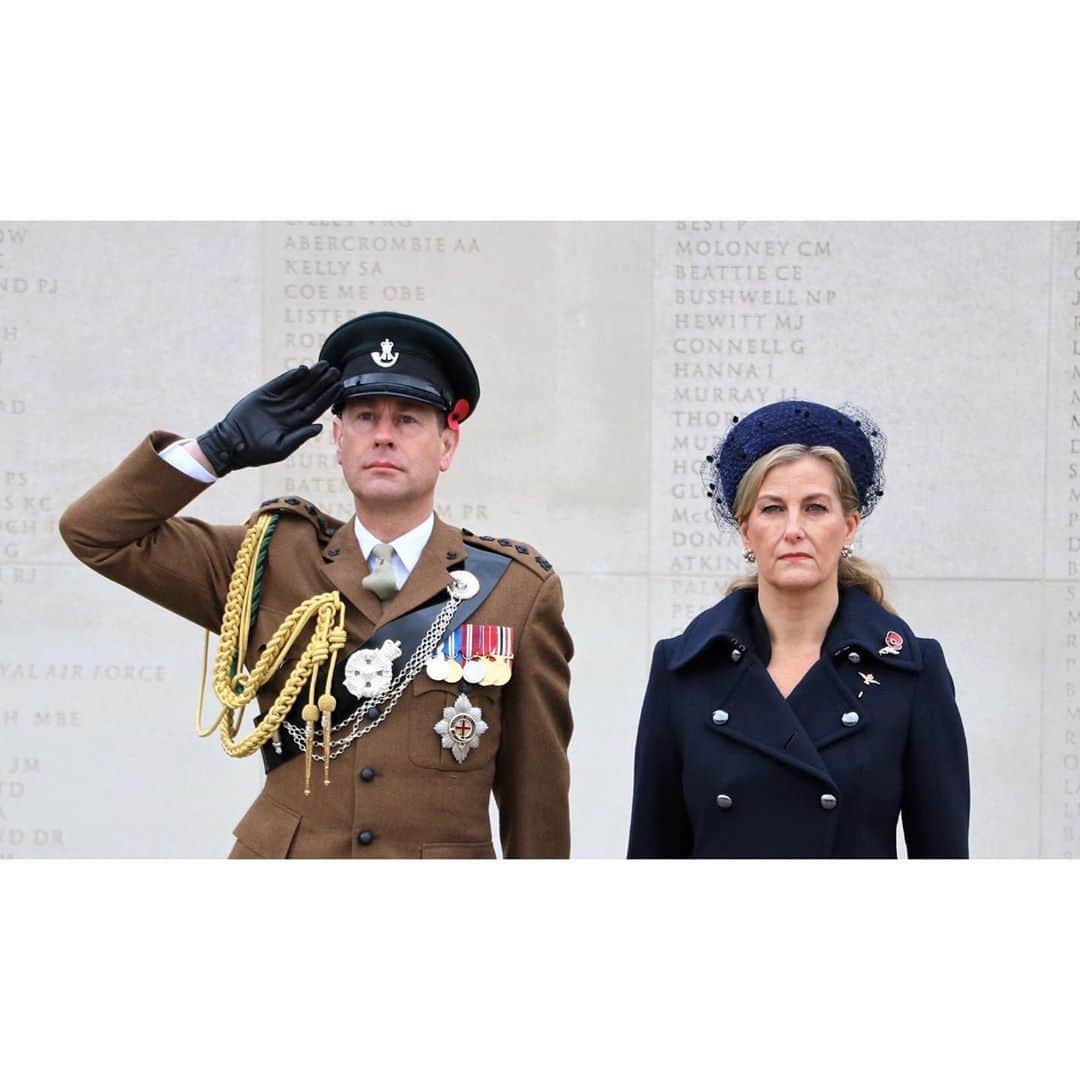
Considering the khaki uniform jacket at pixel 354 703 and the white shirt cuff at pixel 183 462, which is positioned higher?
the white shirt cuff at pixel 183 462

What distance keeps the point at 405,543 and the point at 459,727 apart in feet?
1.57

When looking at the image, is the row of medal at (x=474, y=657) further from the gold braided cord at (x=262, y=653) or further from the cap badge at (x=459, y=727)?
the gold braided cord at (x=262, y=653)

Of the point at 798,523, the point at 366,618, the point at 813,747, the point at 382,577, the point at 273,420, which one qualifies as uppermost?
the point at 273,420

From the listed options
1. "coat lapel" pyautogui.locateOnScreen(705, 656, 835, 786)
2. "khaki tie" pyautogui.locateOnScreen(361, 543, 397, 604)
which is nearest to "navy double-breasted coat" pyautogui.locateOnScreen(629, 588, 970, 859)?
"coat lapel" pyautogui.locateOnScreen(705, 656, 835, 786)

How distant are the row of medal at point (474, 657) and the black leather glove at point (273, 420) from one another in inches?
24.1

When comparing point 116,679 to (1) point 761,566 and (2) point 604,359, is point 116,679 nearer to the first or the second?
(2) point 604,359

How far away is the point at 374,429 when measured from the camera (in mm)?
3943

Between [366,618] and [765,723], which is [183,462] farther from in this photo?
[765,723]

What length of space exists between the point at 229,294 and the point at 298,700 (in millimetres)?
3000

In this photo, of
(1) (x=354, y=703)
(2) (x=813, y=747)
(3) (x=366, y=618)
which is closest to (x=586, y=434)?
(3) (x=366, y=618)

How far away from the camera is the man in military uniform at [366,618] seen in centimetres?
390

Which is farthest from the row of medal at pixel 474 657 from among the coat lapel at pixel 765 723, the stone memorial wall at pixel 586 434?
the stone memorial wall at pixel 586 434

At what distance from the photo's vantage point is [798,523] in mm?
3766
